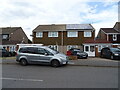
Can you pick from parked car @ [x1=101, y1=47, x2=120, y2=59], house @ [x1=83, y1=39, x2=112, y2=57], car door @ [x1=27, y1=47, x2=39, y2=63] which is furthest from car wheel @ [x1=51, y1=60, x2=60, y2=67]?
house @ [x1=83, y1=39, x2=112, y2=57]

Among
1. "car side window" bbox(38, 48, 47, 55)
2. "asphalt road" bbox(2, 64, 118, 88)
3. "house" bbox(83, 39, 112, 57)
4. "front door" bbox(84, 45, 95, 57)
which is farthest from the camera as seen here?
"front door" bbox(84, 45, 95, 57)

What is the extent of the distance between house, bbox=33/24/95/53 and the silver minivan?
17.4m

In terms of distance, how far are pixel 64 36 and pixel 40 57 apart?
61.4 feet

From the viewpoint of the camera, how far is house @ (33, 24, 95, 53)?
3116 cm

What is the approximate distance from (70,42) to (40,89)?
25.3m

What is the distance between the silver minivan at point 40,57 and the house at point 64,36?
57.2ft

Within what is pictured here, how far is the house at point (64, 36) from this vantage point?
31.2 m

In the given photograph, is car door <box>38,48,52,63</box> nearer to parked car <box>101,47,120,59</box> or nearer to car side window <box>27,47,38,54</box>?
car side window <box>27,47,38,54</box>

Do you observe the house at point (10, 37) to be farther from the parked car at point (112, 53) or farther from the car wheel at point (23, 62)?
the car wheel at point (23, 62)

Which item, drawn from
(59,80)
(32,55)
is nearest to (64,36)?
(32,55)

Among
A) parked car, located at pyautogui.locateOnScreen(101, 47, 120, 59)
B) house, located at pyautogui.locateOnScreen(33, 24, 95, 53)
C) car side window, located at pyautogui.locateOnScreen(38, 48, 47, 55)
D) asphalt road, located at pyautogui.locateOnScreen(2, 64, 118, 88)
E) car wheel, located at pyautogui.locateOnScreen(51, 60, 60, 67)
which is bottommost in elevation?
asphalt road, located at pyautogui.locateOnScreen(2, 64, 118, 88)

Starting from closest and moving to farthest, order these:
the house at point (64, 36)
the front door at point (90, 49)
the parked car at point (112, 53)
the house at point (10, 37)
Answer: the parked car at point (112, 53), the front door at point (90, 49), the house at point (64, 36), the house at point (10, 37)

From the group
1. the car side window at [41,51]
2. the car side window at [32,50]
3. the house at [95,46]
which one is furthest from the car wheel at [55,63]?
the house at [95,46]

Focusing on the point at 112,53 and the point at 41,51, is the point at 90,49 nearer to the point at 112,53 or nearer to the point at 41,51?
the point at 112,53
